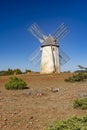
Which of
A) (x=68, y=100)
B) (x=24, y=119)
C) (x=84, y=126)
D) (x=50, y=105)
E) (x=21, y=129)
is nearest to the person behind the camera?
(x=84, y=126)

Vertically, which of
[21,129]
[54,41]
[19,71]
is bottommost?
[21,129]

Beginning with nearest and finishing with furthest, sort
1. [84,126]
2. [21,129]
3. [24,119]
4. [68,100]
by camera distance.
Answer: [84,126], [21,129], [24,119], [68,100]

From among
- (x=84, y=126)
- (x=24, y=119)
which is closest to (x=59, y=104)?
(x=24, y=119)

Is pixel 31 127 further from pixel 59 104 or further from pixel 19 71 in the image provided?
pixel 19 71

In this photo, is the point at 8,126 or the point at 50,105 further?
the point at 50,105

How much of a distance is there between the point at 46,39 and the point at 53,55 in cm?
350

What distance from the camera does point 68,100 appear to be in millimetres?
15695

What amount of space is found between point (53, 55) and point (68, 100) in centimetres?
3477

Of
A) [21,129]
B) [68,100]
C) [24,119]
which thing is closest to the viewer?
[21,129]

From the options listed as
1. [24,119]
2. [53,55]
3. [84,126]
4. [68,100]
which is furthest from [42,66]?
[84,126]

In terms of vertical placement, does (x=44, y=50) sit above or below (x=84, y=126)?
above

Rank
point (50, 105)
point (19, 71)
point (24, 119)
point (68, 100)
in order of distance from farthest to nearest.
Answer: point (19, 71) → point (68, 100) → point (50, 105) → point (24, 119)

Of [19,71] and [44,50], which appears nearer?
[44,50]

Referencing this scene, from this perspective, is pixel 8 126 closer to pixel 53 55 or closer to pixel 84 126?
pixel 84 126
